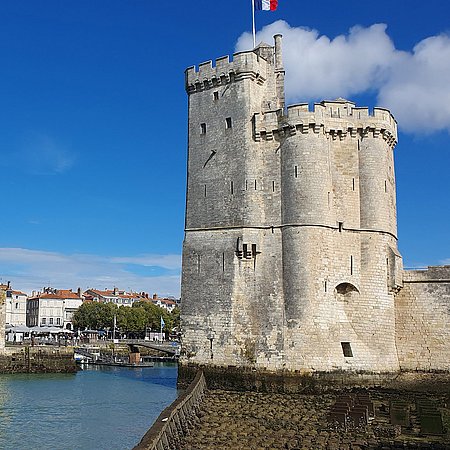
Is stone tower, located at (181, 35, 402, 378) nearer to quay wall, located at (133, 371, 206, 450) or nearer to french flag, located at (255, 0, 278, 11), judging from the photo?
french flag, located at (255, 0, 278, 11)

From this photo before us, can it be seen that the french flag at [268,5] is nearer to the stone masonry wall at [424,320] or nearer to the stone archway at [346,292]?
the stone archway at [346,292]

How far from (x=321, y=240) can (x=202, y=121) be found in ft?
26.0

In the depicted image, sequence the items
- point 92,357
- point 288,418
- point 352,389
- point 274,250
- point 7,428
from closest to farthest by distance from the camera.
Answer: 1. point 288,418
2. point 7,428
3. point 352,389
4. point 274,250
5. point 92,357

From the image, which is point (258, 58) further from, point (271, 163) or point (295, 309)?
point (295, 309)

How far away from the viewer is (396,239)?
27938 mm

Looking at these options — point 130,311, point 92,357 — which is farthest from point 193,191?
point 130,311

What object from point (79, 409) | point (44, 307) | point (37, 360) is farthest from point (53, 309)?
point (79, 409)

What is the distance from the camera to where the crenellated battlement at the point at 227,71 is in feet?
88.8

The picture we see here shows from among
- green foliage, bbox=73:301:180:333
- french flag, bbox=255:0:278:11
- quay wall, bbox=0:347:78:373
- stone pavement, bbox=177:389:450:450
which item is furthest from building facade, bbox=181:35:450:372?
green foliage, bbox=73:301:180:333

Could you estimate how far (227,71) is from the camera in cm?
2745

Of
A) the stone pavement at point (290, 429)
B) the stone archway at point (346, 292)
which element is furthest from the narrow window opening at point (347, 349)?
the stone pavement at point (290, 429)

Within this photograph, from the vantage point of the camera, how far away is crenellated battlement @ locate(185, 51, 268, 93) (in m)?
27.1

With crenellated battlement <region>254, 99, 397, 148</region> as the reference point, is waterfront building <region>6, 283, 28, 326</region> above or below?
below

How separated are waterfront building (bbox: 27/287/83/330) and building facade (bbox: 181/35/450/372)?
70518 millimetres
